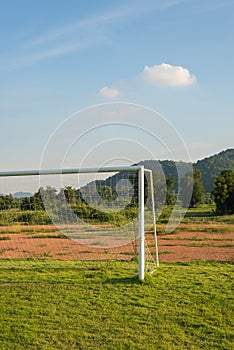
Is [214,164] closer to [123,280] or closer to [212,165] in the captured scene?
[212,165]

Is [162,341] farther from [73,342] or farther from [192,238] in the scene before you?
[192,238]

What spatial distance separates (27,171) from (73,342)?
3.57m

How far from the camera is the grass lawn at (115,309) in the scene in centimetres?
472

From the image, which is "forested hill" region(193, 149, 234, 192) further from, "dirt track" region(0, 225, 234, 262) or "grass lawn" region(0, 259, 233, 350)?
"grass lawn" region(0, 259, 233, 350)

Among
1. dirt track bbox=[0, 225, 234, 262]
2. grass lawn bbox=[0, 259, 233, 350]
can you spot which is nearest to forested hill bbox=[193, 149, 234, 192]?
dirt track bbox=[0, 225, 234, 262]

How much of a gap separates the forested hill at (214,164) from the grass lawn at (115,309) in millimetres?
29206

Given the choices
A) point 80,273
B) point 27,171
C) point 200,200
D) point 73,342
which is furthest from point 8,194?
point 200,200

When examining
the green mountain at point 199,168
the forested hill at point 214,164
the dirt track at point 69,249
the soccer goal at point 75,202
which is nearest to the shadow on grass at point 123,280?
the soccer goal at point 75,202

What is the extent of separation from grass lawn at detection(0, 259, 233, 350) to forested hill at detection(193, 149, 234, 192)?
29.2m

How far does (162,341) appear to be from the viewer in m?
4.67

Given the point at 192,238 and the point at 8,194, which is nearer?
the point at 8,194

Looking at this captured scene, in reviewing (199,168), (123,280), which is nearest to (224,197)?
(199,168)

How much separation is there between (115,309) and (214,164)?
3596cm

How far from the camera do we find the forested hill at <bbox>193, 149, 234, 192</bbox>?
37438 mm
